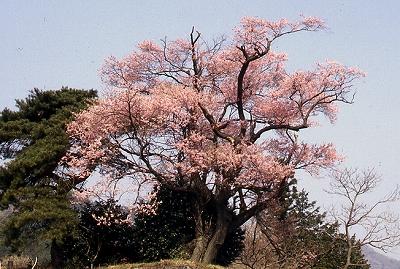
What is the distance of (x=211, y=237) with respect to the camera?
60.8 ft

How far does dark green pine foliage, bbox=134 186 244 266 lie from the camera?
1859 cm

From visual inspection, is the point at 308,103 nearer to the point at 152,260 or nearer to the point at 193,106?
the point at 193,106

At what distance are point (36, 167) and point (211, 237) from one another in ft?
20.5

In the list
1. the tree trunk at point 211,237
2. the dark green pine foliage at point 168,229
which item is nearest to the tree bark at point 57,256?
the dark green pine foliage at point 168,229

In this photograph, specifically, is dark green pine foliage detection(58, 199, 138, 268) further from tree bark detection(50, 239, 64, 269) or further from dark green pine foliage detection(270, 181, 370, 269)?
dark green pine foliage detection(270, 181, 370, 269)

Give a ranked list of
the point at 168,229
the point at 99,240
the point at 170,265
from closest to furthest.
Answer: the point at 170,265 → the point at 168,229 → the point at 99,240

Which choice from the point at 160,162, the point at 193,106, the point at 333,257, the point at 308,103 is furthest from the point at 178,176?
the point at 333,257

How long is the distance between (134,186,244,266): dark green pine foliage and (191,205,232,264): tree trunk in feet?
1.64

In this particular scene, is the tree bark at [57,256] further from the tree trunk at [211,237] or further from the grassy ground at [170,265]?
the tree trunk at [211,237]

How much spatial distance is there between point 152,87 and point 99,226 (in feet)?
18.1

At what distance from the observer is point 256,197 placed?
60.8 feet

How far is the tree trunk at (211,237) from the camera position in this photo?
18078 millimetres

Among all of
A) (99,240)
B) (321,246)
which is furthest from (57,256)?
(321,246)

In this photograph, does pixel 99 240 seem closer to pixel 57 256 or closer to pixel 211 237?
pixel 57 256
